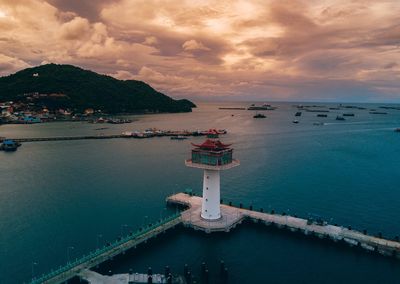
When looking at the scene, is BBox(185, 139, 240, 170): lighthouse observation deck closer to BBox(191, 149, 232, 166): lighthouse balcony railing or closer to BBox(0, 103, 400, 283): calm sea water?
BBox(191, 149, 232, 166): lighthouse balcony railing

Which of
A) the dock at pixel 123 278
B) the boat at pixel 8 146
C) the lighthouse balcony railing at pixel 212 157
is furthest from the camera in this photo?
the boat at pixel 8 146

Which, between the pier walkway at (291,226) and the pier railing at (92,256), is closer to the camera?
the pier railing at (92,256)

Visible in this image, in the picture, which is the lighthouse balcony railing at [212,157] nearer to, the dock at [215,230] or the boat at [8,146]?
the dock at [215,230]

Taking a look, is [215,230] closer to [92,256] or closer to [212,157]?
[212,157]

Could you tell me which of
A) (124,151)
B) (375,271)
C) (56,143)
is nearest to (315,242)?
(375,271)

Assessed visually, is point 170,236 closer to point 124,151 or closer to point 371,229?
point 371,229

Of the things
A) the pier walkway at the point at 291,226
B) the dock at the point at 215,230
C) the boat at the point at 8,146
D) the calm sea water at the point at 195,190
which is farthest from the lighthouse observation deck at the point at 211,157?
the boat at the point at 8,146
